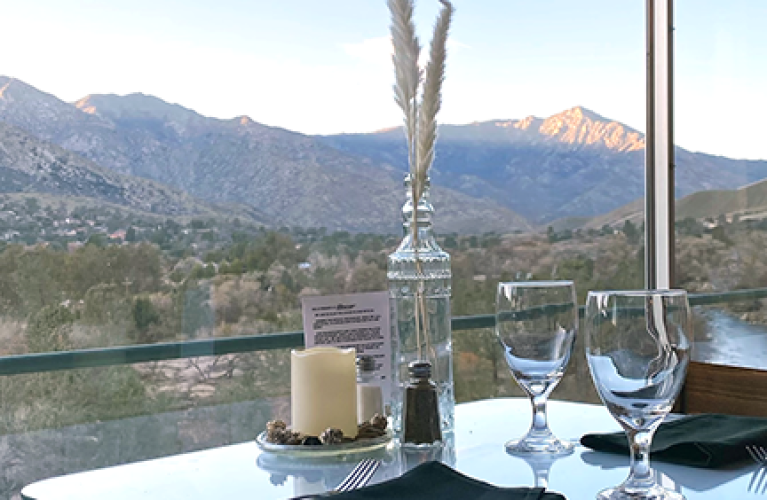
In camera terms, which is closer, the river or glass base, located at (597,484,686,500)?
glass base, located at (597,484,686,500)

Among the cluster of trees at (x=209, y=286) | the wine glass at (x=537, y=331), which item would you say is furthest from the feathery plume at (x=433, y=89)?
the cluster of trees at (x=209, y=286)

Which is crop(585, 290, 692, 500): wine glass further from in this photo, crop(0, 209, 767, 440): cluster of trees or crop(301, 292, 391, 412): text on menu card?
crop(0, 209, 767, 440): cluster of trees

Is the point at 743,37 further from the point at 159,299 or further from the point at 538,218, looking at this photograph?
the point at 159,299

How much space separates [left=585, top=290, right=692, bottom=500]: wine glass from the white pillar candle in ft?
1.22

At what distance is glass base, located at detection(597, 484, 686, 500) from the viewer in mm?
770

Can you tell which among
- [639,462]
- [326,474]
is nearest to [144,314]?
[326,474]

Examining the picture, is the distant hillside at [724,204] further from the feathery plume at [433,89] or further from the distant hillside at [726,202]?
the feathery plume at [433,89]

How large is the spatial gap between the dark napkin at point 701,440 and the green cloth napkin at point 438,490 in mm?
264

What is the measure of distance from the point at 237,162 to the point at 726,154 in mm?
3092

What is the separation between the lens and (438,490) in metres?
0.77

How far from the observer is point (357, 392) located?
3.72 ft

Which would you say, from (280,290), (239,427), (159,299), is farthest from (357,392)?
(280,290)

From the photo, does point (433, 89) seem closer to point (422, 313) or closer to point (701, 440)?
point (422, 313)

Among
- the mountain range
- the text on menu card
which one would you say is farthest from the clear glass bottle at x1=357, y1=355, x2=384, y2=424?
the mountain range
